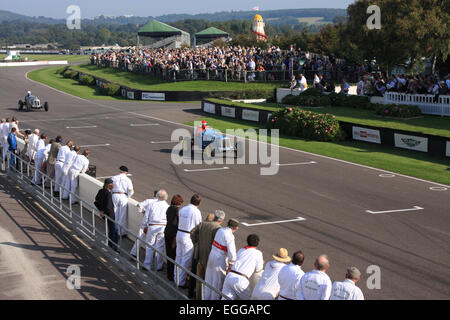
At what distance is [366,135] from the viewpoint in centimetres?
2791

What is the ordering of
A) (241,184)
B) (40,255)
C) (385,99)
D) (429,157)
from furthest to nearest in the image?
(385,99)
(429,157)
(241,184)
(40,255)

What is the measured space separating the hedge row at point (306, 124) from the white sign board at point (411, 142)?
3.43 meters

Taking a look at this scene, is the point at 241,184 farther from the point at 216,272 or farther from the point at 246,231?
the point at 216,272

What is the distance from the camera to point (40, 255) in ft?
42.8

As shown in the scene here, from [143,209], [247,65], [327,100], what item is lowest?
[143,209]

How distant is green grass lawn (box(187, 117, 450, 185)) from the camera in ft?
71.0

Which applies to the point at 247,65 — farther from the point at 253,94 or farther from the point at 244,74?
the point at 253,94

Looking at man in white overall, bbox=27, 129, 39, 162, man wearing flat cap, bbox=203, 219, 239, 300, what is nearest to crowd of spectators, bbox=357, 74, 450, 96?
man in white overall, bbox=27, 129, 39, 162

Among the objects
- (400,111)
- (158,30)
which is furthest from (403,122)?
(158,30)

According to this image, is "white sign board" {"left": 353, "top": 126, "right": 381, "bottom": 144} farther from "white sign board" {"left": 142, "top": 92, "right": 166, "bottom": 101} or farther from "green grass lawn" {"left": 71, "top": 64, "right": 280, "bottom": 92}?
"white sign board" {"left": 142, "top": 92, "right": 166, "bottom": 101}

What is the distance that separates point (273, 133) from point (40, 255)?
19.8 meters

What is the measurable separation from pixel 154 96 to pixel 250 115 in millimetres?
15661
